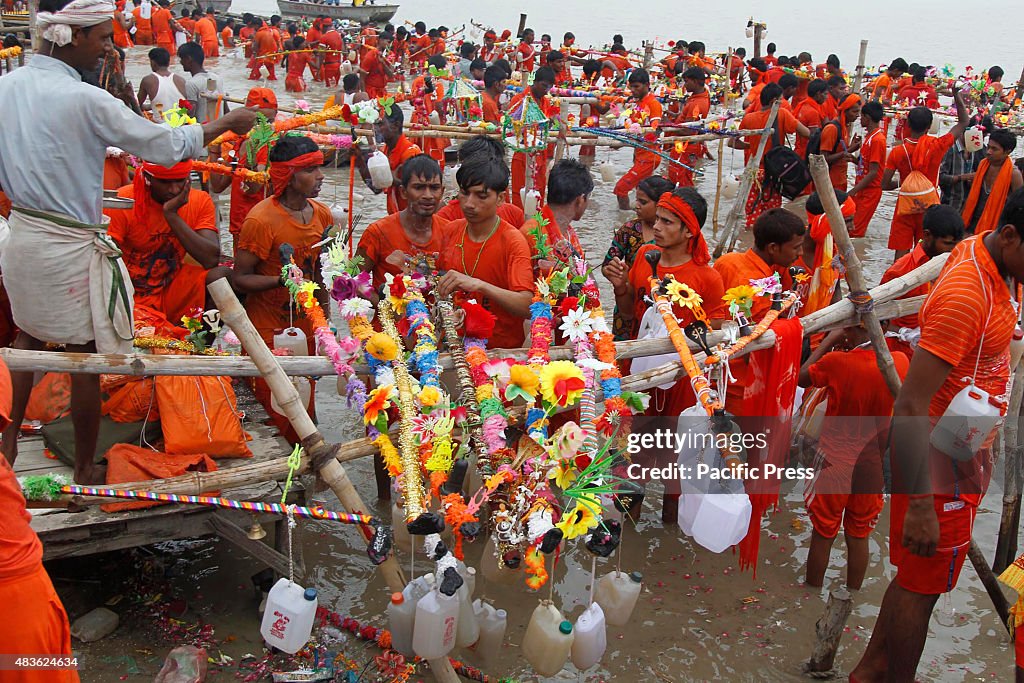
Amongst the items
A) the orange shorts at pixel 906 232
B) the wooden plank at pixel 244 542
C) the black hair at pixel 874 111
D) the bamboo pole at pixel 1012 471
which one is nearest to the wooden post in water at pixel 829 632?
the bamboo pole at pixel 1012 471

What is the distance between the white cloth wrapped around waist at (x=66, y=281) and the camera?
370 centimetres

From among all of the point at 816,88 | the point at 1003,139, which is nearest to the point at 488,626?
the point at 1003,139

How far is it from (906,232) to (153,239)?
767 cm

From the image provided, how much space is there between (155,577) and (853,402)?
143 inches

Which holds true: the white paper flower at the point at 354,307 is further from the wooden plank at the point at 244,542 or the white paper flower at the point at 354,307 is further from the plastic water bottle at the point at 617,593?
the plastic water bottle at the point at 617,593

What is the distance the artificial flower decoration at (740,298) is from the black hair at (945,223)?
1.88m

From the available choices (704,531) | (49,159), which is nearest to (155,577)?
(49,159)

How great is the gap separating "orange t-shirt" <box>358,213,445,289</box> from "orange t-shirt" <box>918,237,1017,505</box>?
2.69 meters

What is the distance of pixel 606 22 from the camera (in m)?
61.7

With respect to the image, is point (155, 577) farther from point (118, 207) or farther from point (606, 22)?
point (606, 22)

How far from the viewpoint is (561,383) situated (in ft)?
11.6

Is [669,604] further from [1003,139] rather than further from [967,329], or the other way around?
[1003,139]

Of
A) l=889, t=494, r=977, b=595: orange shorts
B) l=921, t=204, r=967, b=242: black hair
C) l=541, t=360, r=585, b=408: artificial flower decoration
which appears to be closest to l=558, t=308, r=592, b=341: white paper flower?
l=541, t=360, r=585, b=408: artificial flower decoration

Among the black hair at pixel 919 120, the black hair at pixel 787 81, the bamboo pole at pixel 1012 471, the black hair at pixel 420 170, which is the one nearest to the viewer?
the bamboo pole at pixel 1012 471
